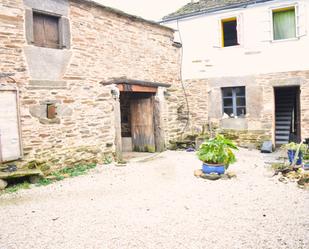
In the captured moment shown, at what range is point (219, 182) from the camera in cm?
656

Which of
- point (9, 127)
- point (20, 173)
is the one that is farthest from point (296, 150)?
point (9, 127)

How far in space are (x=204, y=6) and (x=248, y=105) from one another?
4064mm

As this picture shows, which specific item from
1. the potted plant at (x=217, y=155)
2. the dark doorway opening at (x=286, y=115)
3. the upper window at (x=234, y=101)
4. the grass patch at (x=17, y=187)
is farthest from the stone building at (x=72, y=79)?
the dark doorway opening at (x=286, y=115)

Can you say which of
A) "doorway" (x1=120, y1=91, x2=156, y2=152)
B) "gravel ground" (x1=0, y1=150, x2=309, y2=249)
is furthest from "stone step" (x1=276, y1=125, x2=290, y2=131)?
"gravel ground" (x1=0, y1=150, x2=309, y2=249)

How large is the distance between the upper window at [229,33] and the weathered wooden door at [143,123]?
148 inches

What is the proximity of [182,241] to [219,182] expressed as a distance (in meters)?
2.97

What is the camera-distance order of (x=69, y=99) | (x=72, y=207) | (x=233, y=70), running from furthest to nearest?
1. (x=233, y=70)
2. (x=69, y=99)
3. (x=72, y=207)

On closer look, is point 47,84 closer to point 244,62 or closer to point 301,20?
point 244,62

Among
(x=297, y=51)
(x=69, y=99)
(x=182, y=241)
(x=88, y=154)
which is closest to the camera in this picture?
(x=182, y=241)

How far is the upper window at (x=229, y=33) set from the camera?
11280 millimetres

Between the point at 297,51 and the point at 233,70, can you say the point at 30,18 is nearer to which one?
the point at 233,70

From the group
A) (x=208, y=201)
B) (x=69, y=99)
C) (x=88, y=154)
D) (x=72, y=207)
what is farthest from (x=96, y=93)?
(x=208, y=201)

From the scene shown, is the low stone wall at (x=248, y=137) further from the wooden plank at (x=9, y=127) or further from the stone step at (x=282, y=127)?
the wooden plank at (x=9, y=127)

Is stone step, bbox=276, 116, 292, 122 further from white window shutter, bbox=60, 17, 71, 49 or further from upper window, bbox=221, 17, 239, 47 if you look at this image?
white window shutter, bbox=60, 17, 71, 49
